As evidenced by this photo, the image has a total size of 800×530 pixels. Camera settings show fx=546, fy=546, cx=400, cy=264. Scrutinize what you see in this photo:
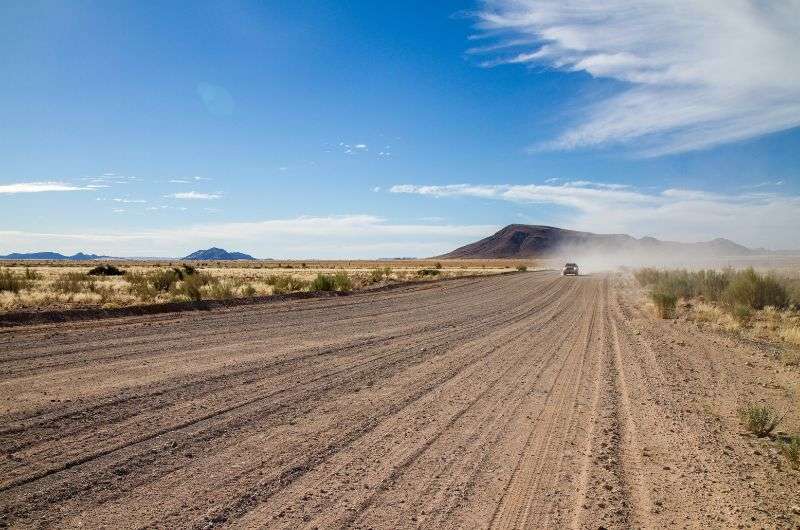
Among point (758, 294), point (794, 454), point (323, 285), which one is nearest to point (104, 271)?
point (323, 285)

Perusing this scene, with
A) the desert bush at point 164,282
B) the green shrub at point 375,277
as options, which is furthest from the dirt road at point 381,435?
the green shrub at point 375,277

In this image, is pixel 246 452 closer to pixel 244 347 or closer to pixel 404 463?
pixel 404 463

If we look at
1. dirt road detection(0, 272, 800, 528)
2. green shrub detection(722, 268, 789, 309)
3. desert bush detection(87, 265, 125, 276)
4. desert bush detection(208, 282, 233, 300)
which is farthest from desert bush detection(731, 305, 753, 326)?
desert bush detection(87, 265, 125, 276)

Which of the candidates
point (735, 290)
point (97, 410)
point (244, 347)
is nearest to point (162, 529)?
point (97, 410)

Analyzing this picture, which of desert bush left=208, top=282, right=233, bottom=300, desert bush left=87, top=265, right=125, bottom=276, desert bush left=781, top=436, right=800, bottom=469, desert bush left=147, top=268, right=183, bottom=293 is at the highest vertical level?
desert bush left=87, top=265, right=125, bottom=276

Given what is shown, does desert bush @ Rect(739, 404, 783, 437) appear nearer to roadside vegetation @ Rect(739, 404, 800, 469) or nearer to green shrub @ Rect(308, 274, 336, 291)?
roadside vegetation @ Rect(739, 404, 800, 469)

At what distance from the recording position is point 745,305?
20219 millimetres

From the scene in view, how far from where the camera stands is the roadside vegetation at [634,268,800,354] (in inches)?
612

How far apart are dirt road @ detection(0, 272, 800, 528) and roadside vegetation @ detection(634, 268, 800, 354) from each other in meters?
3.17

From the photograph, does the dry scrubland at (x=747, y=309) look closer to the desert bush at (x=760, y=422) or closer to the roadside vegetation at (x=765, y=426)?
the roadside vegetation at (x=765, y=426)

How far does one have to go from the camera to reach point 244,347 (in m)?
12.3

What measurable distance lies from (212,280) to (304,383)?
25.0 meters

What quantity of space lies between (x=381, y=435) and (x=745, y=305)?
18.9 m

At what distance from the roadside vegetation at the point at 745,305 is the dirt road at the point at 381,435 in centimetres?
317
